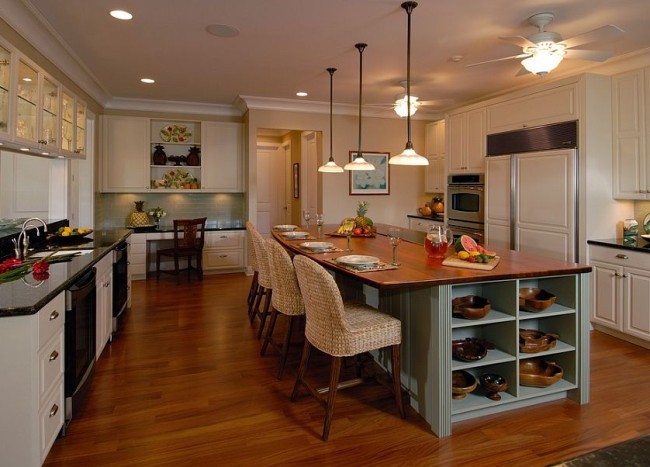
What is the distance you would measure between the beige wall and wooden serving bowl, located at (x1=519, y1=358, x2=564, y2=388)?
→ 13.6ft

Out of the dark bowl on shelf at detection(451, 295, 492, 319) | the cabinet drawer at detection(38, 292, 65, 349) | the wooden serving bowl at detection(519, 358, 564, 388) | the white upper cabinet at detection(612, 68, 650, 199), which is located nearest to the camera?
the cabinet drawer at detection(38, 292, 65, 349)

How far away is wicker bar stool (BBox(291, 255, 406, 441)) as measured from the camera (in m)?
2.26

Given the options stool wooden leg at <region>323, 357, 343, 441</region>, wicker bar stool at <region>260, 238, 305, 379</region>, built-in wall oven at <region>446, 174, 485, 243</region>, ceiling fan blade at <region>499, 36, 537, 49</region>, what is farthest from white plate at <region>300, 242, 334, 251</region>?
built-in wall oven at <region>446, 174, 485, 243</region>

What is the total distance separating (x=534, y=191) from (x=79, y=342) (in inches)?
162

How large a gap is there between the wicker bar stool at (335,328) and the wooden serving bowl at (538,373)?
80cm

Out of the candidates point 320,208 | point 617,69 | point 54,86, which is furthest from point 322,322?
point 320,208

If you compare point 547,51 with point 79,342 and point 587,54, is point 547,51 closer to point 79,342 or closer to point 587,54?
point 587,54

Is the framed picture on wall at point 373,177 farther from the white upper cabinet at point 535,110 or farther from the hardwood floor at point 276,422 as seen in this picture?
the hardwood floor at point 276,422

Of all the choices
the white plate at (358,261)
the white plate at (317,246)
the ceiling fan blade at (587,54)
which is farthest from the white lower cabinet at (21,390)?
the ceiling fan blade at (587,54)

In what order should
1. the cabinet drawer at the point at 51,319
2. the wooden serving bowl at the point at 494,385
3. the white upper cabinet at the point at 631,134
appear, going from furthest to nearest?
the white upper cabinet at the point at 631,134 < the wooden serving bowl at the point at 494,385 < the cabinet drawer at the point at 51,319

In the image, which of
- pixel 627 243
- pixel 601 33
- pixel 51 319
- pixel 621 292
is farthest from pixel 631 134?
pixel 51 319

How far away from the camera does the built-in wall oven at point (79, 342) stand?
2.30 m

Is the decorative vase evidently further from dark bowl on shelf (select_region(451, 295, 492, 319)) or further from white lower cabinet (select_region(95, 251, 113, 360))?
dark bowl on shelf (select_region(451, 295, 492, 319))

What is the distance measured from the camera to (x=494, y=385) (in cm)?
248
